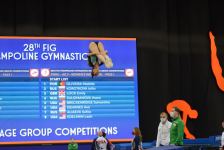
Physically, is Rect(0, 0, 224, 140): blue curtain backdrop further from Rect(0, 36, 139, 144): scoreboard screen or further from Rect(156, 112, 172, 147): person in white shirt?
Rect(156, 112, 172, 147): person in white shirt

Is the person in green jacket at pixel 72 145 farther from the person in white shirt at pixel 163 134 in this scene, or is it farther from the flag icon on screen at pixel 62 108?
the person in white shirt at pixel 163 134

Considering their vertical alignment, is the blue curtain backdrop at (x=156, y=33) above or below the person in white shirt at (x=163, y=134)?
above

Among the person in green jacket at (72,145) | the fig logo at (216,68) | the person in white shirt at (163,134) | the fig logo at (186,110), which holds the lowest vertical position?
the person in green jacket at (72,145)

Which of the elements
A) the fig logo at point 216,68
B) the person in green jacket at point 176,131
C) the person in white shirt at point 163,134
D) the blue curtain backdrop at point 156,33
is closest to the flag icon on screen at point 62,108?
the blue curtain backdrop at point 156,33

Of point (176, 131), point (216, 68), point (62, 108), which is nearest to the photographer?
point (176, 131)

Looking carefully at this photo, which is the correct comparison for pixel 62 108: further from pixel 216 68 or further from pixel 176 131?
pixel 216 68

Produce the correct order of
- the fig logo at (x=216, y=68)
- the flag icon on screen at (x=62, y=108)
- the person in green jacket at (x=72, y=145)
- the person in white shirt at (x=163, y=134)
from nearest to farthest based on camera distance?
the person in white shirt at (x=163, y=134) < the person in green jacket at (x=72, y=145) < the flag icon on screen at (x=62, y=108) < the fig logo at (x=216, y=68)

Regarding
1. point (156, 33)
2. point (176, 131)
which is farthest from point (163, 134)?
point (156, 33)

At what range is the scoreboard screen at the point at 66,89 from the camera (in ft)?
39.8

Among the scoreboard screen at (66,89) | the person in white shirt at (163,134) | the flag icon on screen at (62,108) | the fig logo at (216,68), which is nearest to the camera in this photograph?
the person in white shirt at (163,134)

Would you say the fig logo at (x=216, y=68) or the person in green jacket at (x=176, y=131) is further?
the fig logo at (x=216, y=68)

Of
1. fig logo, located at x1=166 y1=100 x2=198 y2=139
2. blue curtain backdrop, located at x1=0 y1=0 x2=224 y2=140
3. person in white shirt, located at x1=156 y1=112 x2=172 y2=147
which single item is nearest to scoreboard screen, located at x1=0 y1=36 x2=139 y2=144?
blue curtain backdrop, located at x1=0 y1=0 x2=224 y2=140

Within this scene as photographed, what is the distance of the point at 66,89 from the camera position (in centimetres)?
1239

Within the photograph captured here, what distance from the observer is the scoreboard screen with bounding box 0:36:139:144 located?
12.1 metres
